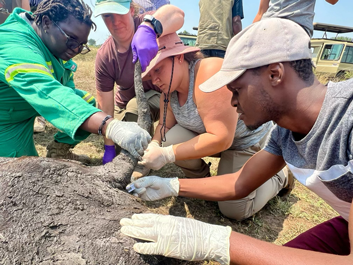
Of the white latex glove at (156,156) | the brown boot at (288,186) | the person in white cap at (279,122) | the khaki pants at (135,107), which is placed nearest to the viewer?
the person in white cap at (279,122)

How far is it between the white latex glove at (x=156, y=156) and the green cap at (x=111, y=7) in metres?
1.34

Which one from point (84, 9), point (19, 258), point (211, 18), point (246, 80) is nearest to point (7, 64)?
point (84, 9)

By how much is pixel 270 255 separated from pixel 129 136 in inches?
40.8

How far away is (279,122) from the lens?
128 centimetres

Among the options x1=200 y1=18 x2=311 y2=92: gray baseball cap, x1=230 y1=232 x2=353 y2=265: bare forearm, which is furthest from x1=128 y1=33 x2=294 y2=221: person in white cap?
x1=230 y1=232 x2=353 y2=265: bare forearm

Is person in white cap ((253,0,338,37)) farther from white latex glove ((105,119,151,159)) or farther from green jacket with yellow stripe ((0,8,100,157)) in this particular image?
green jacket with yellow stripe ((0,8,100,157))

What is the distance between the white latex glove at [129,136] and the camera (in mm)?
1602

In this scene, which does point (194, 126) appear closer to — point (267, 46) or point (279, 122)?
point (279, 122)

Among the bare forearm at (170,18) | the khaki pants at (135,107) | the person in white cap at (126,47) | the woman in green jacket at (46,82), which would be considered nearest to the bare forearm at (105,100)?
the person in white cap at (126,47)

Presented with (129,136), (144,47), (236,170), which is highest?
(144,47)

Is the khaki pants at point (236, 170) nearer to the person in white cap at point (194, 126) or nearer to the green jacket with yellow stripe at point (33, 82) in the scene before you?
the person in white cap at point (194, 126)

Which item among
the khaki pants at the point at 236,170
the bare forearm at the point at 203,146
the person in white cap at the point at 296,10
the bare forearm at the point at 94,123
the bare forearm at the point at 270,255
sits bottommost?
the khaki pants at the point at 236,170

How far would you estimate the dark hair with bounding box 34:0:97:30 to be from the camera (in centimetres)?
187

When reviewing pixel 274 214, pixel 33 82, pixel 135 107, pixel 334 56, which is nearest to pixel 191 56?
pixel 135 107
